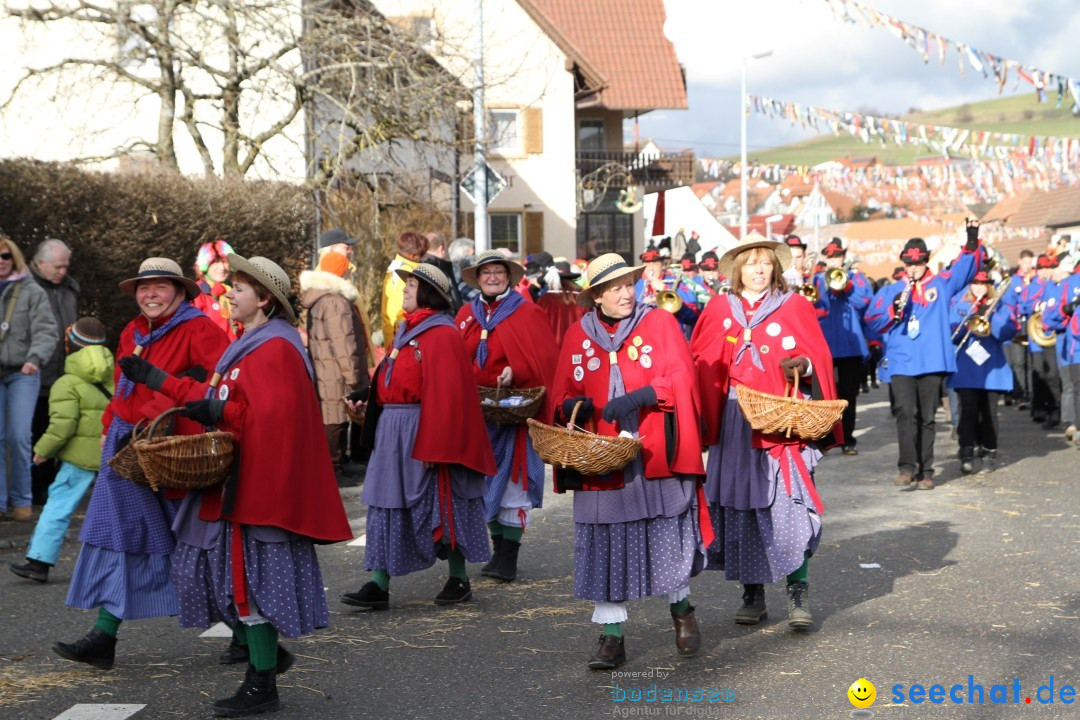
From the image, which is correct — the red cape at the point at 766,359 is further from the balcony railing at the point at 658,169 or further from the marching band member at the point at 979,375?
the balcony railing at the point at 658,169

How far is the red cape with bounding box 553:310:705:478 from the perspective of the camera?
20.9 feet

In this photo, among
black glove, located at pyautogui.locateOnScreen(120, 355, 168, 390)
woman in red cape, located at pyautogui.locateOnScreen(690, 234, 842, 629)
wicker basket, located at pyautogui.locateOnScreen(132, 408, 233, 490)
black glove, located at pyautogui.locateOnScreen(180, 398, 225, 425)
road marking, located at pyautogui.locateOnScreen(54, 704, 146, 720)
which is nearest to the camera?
wicker basket, located at pyautogui.locateOnScreen(132, 408, 233, 490)

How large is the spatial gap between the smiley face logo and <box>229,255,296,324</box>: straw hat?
9.20 ft

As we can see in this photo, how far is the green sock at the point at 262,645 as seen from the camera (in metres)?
5.69

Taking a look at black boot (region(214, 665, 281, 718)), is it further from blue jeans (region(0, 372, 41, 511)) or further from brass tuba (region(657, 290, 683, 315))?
brass tuba (region(657, 290, 683, 315))

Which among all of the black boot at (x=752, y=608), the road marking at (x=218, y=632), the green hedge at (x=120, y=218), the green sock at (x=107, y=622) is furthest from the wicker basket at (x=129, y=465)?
the green hedge at (x=120, y=218)

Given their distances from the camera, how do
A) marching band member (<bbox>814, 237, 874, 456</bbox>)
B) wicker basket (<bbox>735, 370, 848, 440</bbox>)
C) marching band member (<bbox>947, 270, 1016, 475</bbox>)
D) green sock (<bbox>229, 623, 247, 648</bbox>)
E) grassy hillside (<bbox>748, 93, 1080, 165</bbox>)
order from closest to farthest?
green sock (<bbox>229, 623, 247, 648</bbox>) → wicker basket (<bbox>735, 370, 848, 440</bbox>) → marching band member (<bbox>947, 270, 1016, 475</bbox>) → marching band member (<bbox>814, 237, 874, 456</bbox>) → grassy hillside (<bbox>748, 93, 1080, 165</bbox>)

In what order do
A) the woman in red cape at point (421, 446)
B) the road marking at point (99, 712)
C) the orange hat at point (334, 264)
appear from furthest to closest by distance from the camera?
the orange hat at point (334, 264) < the woman in red cape at point (421, 446) < the road marking at point (99, 712)

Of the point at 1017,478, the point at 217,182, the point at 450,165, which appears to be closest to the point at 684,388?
the point at 1017,478

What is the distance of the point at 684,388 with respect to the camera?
6398mm

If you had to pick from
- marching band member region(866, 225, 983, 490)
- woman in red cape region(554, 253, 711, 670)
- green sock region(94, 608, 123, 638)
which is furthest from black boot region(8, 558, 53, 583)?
marching band member region(866, 225, 983, 490)

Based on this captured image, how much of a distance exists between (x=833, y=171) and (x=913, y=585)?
111ft

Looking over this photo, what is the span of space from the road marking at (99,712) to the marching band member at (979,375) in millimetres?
9128

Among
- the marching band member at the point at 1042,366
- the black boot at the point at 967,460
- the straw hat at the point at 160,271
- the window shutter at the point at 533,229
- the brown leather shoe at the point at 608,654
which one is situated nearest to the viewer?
the brown leather shoe at the point at 608,654
